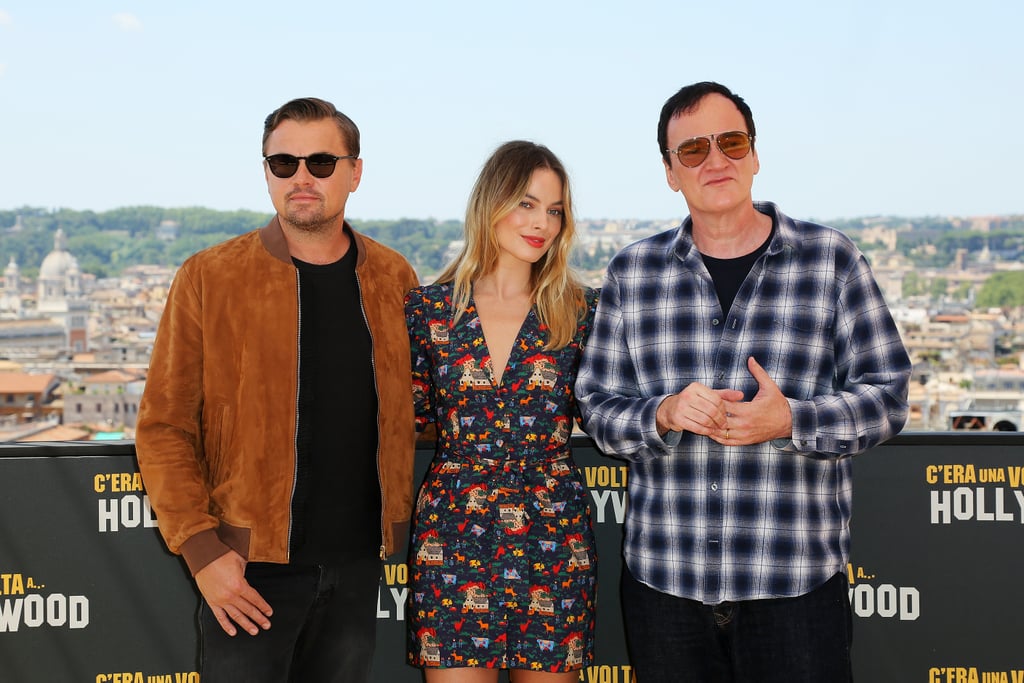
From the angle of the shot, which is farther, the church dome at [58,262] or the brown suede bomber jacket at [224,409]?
the church dome at [58,262]

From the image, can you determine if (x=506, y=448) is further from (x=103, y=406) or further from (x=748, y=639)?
(x=103, y=406)

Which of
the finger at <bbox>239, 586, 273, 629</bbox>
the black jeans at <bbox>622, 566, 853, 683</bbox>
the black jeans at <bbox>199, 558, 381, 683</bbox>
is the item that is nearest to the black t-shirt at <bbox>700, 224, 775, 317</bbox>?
the black jeans at <bbox>622, 566, 853, 683</bbox>

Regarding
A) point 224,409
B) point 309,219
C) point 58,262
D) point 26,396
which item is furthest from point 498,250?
point 58,262

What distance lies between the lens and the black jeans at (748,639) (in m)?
1.86

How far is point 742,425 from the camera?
177 cm

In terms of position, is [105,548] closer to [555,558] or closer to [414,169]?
[555,558]

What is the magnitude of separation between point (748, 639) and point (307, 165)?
127 centimetres

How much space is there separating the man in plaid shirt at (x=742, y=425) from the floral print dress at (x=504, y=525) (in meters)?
0.18

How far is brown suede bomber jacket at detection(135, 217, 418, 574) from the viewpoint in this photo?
199 centimetres

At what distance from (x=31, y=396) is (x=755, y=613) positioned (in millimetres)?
82095

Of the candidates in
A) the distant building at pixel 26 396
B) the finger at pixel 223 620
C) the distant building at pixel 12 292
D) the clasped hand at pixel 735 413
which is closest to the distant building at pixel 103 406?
the distant building at pixel 26 396

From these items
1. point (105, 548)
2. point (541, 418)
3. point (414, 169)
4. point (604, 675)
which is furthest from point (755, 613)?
point (414, 169)

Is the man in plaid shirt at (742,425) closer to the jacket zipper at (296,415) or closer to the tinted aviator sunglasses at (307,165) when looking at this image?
the jacket zipper at (296,415)

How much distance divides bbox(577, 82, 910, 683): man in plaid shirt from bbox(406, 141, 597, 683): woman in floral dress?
188 millimetres
